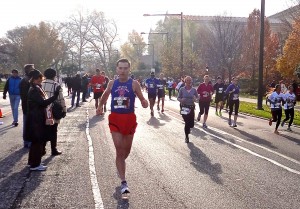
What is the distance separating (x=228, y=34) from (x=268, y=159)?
3615 cm

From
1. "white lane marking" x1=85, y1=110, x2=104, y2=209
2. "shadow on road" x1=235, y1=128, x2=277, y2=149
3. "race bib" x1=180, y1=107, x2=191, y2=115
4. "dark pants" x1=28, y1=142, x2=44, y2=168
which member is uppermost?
"race bib" x1=180, y1=107, x2=191, y2=115

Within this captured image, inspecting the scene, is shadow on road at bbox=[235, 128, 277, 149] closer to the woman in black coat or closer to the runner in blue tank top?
the runner in blue tank top

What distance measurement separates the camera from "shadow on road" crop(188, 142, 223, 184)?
7613mm

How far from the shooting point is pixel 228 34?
4412 cm

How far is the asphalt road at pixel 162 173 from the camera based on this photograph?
6.10 metres

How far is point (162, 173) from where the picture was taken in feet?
25.5

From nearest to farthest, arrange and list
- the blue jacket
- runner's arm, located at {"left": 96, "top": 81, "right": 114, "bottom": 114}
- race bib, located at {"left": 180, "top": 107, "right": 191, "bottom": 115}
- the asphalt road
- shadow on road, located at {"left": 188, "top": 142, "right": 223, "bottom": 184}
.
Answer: the asphalt road < runner's arm, located at {"left": 96, "top": 81, "right": 114, "bottom": 114} < shadow on road, located at {"left": 188, "top": 142, "right": 223, "bottom": 184} < race bib, located at {"left": 180, "top": 107, "right": 191, "bottom": 115} < the blue jacket

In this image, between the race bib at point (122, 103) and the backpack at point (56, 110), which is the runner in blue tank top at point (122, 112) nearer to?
the race bib at point (122, 103)

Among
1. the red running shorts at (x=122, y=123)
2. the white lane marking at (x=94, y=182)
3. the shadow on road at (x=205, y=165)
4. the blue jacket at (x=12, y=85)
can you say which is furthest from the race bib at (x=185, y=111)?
the red running shorts at (x=122, y=123)

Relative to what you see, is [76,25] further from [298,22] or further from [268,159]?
[268,159]

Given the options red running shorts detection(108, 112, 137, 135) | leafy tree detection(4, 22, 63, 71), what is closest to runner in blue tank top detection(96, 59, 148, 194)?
red running shorts detection(108, 112, 137, 135)

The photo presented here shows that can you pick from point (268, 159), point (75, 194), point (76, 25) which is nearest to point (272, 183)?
point (268, 159)

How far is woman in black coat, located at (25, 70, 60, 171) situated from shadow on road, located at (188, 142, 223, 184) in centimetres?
289

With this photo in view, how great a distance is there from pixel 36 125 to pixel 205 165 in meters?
3.27
